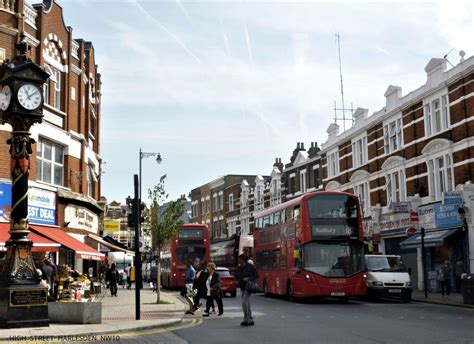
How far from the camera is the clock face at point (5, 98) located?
14.9 m

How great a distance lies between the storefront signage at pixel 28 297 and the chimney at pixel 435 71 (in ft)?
80.6

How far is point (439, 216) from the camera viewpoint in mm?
31250

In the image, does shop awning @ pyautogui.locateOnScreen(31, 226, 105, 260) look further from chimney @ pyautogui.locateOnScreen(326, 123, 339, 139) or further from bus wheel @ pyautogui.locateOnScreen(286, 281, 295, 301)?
chimney @ pyautogui.locateOnScreen(326, 123, 339, 139)

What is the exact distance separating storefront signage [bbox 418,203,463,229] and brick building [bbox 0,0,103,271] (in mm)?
16703

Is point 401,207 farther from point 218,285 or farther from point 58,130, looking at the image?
point 58,130

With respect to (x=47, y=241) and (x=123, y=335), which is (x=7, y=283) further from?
(x=47, y=241)

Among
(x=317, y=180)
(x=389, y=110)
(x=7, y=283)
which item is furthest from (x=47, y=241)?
(x=317, y=180)

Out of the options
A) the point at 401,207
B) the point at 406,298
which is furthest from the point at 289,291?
the point at 401,207

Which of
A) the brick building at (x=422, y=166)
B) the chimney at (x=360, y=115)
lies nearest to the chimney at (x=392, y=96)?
the brick building at (x=422, y=166)

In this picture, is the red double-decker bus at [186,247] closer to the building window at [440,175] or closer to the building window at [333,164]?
the building window at [440,175]

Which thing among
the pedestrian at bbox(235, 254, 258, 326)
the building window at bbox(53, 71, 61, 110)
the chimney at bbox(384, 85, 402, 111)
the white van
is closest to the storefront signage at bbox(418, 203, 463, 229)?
the white van

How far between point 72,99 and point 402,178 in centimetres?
1909

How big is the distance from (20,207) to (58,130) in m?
13.9

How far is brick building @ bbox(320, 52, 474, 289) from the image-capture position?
97.9 feet
